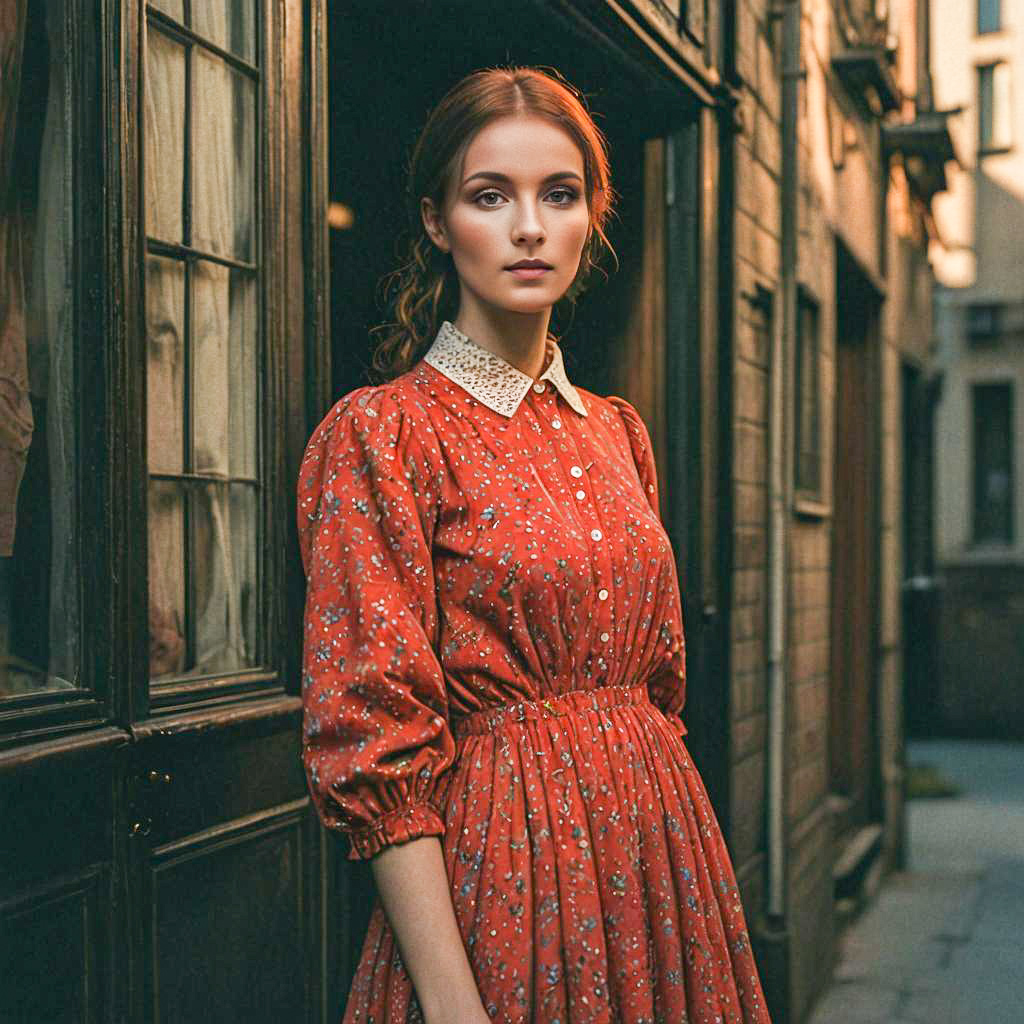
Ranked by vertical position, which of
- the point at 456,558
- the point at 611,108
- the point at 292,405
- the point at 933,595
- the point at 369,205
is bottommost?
the point at 933,595

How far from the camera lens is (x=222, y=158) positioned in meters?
2.36

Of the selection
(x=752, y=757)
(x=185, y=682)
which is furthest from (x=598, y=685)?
(x=752, y=757)

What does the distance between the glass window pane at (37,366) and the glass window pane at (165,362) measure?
0.21 meters

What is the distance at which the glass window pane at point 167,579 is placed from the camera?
2.19 meters

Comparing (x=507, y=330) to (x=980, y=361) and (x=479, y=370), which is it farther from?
(x=980, y=361)

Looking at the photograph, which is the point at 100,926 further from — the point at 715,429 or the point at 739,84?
the point at 739,84

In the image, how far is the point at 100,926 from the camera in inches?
77.1

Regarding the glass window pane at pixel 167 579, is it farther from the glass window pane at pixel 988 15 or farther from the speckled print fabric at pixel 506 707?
the glass window pane at pixel 988 15

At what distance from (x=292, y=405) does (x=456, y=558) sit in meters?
0.76

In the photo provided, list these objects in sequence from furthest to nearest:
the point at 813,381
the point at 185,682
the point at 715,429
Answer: the point at 813,381
the point at 715,429
the point at 185,682

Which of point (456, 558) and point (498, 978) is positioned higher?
point (456, 558)

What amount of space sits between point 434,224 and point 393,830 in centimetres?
86

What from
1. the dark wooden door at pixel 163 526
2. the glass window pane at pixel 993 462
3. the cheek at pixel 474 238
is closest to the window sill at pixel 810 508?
the dark wooden door at pixel 163 526

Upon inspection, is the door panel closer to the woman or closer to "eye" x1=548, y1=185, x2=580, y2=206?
the woman
